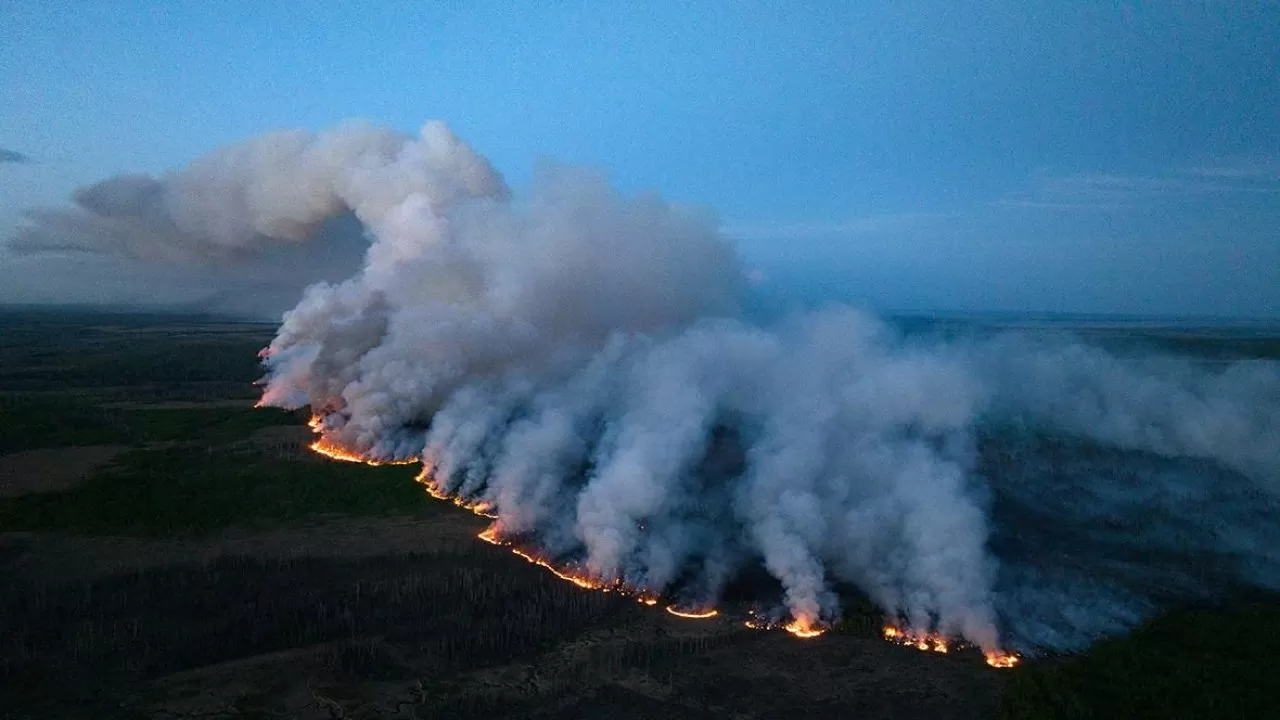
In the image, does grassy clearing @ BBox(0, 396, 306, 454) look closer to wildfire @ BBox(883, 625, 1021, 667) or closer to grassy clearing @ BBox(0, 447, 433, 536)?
grassy clearing @ BBox(0, 447, 433, 536)

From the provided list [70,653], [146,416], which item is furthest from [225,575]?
[146,416]

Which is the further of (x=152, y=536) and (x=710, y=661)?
(x=152, y=536)

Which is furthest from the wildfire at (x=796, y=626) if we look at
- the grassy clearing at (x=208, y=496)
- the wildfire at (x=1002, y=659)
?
the grassy clearing at (x=208, y=496)

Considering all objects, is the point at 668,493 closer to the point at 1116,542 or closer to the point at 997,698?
the point at 997,698

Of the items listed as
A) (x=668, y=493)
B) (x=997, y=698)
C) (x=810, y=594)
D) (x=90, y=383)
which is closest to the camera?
(x=997, y=698)

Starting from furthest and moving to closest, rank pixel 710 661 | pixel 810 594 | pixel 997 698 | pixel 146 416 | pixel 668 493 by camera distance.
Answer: pixel 146 416 → pixel 668 493 → pixel 810 594 → pixel 710 661 → pixel 997 698

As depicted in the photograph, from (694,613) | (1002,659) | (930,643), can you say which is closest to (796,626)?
(694,613)

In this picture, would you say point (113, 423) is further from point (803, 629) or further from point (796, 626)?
point (803, 629)

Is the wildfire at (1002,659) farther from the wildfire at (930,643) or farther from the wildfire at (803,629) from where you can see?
the wildfire at (803,629)
